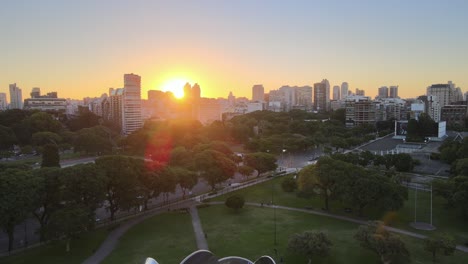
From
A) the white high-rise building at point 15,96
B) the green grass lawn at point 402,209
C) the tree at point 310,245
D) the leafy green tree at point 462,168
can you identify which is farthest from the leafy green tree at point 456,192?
the white high-rise building at point 15,96

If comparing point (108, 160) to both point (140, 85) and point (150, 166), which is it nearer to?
point (150, 166)

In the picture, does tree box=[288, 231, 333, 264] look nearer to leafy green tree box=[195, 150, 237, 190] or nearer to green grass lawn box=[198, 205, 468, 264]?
green grass lawn box=[198, 205, 468, 264]

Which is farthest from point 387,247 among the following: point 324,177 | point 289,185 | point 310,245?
point 289,185

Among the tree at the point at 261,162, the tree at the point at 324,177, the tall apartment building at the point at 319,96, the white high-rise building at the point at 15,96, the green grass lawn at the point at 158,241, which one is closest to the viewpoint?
the green grass lawn at the point at 158,241

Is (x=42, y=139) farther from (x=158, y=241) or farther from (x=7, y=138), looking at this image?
(x=158, y=241)

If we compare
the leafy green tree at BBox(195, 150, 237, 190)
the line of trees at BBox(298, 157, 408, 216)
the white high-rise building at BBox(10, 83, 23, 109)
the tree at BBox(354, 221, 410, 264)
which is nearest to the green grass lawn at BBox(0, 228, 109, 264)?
the leafy green tree at BBox(195, 150, 237, 190)

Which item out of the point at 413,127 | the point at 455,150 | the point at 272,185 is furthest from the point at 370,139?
the point at 272,185

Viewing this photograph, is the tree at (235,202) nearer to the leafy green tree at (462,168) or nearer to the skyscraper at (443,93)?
the leafy green tree at (462,168)
